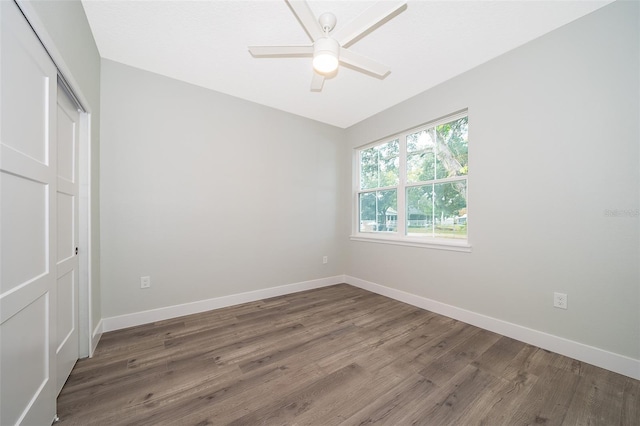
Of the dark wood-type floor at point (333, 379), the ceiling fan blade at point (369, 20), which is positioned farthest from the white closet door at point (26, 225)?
the ceiling fan blade at point (369, 20)

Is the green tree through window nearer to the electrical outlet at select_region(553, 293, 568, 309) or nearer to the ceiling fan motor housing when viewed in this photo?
the electrical outlet at select_region(553, 293, 568, 309)

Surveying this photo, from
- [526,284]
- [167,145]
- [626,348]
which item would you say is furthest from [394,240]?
[167,145]

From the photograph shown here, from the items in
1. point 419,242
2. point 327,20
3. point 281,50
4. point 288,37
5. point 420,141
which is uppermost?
point 288,37

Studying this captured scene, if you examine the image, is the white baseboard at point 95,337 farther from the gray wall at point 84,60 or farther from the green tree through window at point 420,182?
the green tree through window at point 420,182

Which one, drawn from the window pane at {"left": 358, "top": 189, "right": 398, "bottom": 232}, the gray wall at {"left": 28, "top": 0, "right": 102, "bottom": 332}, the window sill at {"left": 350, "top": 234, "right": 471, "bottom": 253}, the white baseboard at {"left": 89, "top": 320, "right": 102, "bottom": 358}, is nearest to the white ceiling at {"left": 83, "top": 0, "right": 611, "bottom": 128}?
the gray wall at {"left": 28, "top": 0, "right": 102, "bottom": 332}

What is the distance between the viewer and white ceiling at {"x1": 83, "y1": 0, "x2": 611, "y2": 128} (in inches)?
71.0

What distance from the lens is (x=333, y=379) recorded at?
5.41ft

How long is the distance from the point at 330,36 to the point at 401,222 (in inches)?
94.2

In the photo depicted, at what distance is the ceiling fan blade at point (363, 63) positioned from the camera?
1826mm

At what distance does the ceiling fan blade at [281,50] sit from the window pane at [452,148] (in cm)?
193

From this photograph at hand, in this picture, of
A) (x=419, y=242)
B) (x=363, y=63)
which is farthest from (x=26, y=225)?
(x=419, y=242)

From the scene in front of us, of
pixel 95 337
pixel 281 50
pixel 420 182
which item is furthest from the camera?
pixel 420 182

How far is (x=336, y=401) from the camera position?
1449mm

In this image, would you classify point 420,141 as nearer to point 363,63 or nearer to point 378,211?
point 378,211
